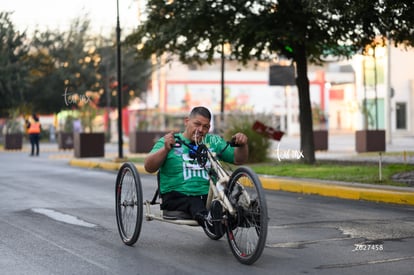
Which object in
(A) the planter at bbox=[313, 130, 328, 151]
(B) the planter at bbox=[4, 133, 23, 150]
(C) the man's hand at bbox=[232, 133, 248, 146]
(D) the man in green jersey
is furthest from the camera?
(B) the planter at bbox=[4, 133, 23, 150]

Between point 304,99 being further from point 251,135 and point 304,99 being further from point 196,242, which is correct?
point 196,242

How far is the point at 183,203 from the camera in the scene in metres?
7.21

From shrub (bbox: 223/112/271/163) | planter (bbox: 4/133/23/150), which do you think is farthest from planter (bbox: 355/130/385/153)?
planter (bbox: 4/133/23/150)

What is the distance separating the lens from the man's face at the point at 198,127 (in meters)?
7.10

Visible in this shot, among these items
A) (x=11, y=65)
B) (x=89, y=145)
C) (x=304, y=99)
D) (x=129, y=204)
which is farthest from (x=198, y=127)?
(x=11, y=65)

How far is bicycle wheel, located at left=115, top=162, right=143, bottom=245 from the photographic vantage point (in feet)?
24.0

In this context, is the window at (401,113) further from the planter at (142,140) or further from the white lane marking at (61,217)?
the white lane marking at (61,217)

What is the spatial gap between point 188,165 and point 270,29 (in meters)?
11.4

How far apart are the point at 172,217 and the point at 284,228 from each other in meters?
2.06

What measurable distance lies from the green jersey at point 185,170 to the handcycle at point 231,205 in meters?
0.10

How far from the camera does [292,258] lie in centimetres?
689

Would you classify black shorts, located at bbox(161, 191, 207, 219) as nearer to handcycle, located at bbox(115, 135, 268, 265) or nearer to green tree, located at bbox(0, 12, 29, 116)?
handcycle, located at bbox(115, 135, 268, 265)

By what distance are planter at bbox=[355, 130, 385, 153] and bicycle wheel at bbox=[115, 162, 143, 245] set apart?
20843 millimetres

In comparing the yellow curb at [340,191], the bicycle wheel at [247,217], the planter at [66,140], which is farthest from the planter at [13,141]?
the bicycle wheel at [247,217]
